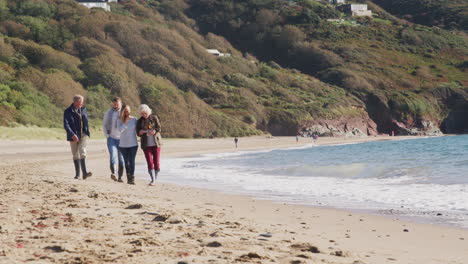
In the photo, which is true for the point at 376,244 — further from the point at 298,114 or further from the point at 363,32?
the point at 363,32

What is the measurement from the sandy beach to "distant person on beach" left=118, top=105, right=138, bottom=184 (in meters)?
2.59

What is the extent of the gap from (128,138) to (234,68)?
58868 mm

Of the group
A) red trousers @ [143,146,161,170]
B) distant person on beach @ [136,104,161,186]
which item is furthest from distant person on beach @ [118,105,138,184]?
red trousers @ [143,146,161,170]

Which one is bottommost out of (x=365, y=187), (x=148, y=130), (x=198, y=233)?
(x=365, y=187)

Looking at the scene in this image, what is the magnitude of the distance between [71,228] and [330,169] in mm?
10861

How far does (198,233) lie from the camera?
5.10m

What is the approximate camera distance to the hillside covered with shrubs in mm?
46500

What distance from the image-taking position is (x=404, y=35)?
9838cm

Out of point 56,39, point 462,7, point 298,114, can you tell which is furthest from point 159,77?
point 462,7

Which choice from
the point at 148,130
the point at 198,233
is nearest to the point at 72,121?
the point at 148,130

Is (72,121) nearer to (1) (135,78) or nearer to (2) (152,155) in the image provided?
(2) (152,155)

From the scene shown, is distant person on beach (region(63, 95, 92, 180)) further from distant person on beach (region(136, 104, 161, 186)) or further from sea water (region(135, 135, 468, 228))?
sea water (region(135, 135, 468, 228))

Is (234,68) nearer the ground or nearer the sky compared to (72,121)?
nearer the sky

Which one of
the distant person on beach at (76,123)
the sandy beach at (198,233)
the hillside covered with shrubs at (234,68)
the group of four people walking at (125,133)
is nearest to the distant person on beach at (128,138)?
the group of four people walking at (125,133)
